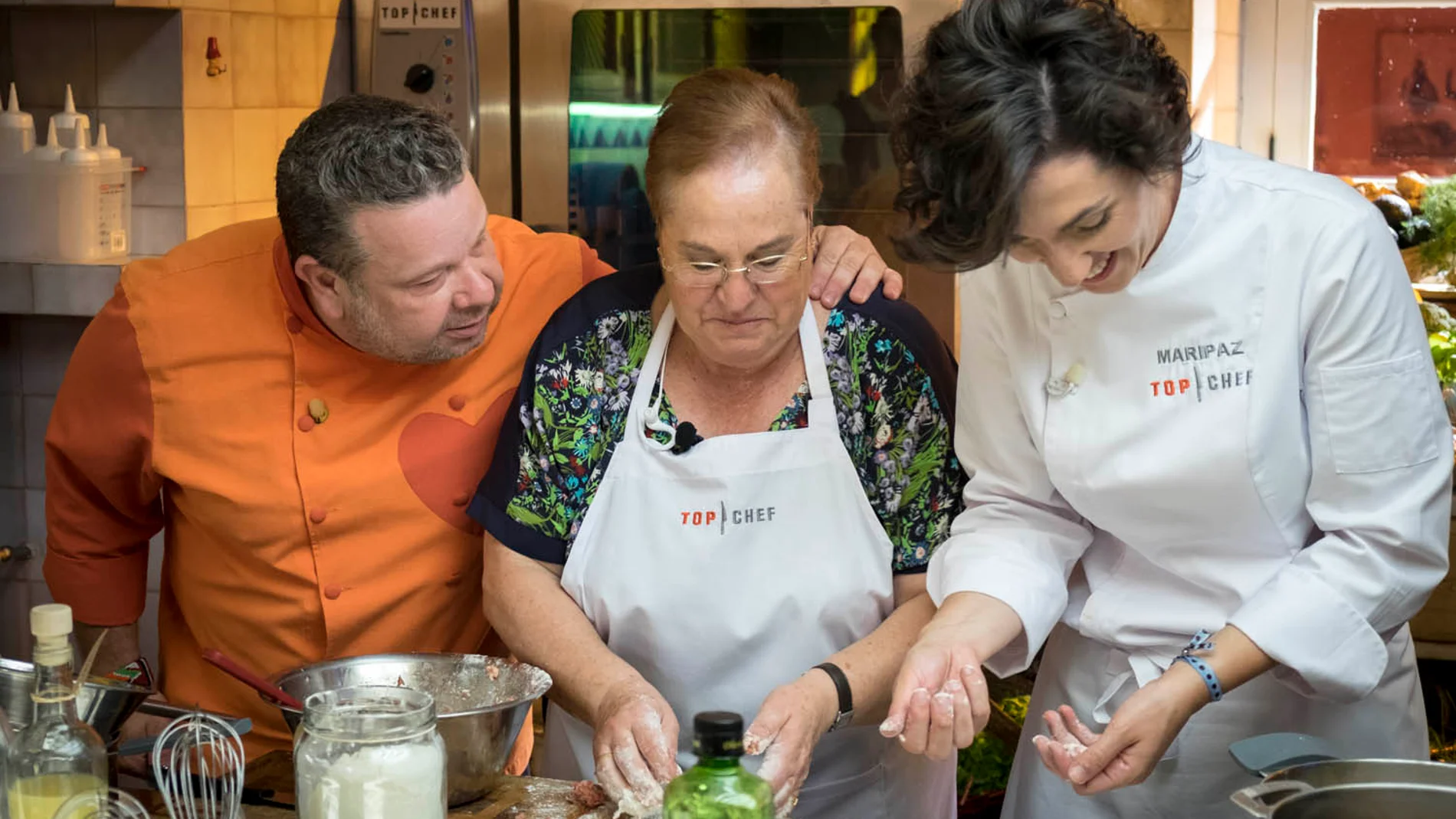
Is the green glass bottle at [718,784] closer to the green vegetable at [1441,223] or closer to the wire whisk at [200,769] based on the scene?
the wire whisk at [200,769]

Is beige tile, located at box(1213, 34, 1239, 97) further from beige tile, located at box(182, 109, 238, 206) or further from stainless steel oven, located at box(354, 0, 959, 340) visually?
beige tile, located at box(182, 109, 238, 206)

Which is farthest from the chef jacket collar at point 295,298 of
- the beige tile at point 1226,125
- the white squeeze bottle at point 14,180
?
the beige tile at point 1226,125

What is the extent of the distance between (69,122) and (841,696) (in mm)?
1863

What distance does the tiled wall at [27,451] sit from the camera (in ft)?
9.24

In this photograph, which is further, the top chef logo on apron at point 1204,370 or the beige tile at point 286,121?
the beige tile at point 286,121

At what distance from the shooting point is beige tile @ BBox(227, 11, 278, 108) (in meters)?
2.80

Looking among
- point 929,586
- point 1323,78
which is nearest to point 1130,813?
point 929,586

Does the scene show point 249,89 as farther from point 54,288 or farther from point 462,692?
point 462,692

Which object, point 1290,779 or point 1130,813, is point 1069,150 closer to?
point 1290,779

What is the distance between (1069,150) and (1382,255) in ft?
1.13

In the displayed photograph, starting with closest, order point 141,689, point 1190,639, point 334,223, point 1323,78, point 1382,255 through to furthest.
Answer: point 141,689, point 1382,255, point 1190,639, point 334,223, point 1323,78

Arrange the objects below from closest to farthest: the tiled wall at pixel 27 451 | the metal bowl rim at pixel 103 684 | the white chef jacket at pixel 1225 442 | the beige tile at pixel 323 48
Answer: the metal bowl rim at pixel 103 684 → the white chef jacket at pixel 1225 442 → the tiled wall at pixel 27 451 → the beige tile at pixel 323 48

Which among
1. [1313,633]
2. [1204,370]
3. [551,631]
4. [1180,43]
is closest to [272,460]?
[551,631]

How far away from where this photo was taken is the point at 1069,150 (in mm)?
1342
